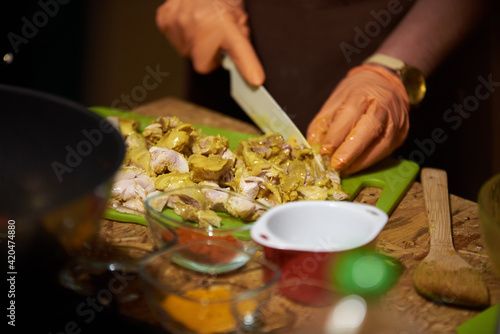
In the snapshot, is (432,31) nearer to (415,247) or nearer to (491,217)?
(415,247)

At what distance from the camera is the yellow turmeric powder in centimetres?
88

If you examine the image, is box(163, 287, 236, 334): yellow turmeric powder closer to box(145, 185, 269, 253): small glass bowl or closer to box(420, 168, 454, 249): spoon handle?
box(145, 185, 269, 253): small glass bowl

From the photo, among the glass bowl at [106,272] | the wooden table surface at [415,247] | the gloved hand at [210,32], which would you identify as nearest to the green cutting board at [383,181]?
the wooden table surface at [415,247]

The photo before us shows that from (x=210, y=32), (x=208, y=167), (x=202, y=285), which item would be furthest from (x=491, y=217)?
(x=210, y=32)

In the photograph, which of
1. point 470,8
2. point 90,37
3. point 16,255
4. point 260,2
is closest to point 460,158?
point 470,8

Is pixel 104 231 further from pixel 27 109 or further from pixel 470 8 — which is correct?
pixel 470 8

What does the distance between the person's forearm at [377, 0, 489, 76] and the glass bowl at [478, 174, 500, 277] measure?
31.0 inches

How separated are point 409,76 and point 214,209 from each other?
801 millimetres

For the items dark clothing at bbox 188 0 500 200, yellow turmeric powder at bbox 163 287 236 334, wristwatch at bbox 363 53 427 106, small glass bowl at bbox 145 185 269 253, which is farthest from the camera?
dark clothing at bbox 188 0 500 200

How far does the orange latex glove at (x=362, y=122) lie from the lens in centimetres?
153

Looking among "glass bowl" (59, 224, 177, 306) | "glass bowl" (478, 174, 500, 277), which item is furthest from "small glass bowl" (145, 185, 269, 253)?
"glass bowl" (478, 174, 500, 277)

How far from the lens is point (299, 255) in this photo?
102cm

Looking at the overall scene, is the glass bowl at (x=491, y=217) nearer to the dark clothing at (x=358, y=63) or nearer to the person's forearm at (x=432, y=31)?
the person's forearm at (x=432, y=31)

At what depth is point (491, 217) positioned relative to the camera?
0.99 meters
